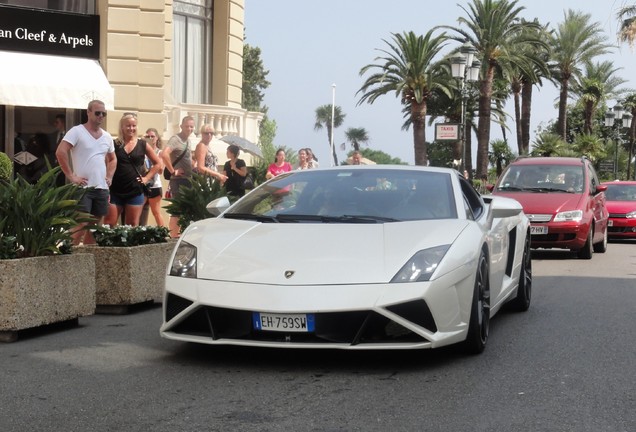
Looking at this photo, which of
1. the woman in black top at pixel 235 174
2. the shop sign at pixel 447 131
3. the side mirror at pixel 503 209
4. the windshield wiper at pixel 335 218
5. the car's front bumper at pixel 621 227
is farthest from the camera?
the shop sign at pixel 447 131

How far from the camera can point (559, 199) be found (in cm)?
1867

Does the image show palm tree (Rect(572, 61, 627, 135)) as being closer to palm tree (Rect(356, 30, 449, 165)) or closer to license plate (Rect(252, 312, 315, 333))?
palm tree (Rect(356, 30, 449, 165))

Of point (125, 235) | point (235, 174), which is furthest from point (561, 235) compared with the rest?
point (125, 235)

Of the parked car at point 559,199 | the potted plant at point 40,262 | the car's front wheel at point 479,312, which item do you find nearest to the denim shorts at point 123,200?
the potted plant at point 40,262

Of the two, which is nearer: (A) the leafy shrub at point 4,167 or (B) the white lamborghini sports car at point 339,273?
(B) the white lamborghini sports car at point 339,273

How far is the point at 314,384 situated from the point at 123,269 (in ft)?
13.0

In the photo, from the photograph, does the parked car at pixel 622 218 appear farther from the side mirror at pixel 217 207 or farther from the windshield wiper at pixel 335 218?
the windshield wiper at pixel 335 218

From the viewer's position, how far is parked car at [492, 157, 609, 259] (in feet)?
59.8

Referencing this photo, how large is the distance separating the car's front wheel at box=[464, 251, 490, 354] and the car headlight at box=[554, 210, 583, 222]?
1048cm

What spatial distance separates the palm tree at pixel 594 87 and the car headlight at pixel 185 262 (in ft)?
203

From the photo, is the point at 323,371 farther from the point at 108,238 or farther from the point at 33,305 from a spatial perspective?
the point at 108,238

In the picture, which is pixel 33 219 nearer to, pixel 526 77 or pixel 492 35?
pixel 492 35

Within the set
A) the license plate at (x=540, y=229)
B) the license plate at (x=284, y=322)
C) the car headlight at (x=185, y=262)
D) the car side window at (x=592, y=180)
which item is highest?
the car side window at (x=592, y=180)

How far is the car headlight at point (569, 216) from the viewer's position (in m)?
18.2
